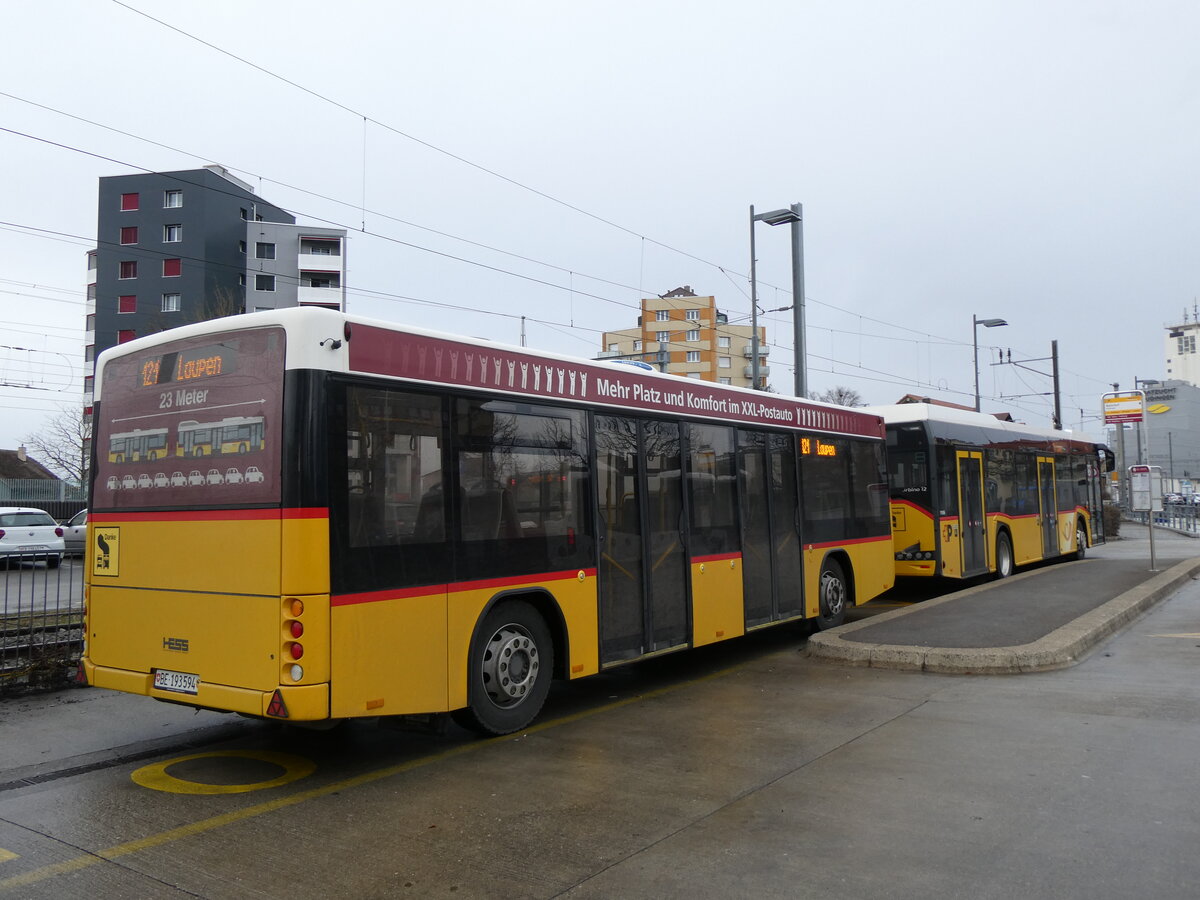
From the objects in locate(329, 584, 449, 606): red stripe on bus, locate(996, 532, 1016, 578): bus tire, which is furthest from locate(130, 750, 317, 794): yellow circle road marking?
locate(996, 532, 1016, 578): bus tire

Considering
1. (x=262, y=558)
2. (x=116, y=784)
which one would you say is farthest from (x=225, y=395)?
Answer: (x=116, y=784)

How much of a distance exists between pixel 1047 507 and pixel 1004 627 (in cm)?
1062

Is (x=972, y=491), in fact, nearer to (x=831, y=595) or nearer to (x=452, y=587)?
(x=831, y=595)

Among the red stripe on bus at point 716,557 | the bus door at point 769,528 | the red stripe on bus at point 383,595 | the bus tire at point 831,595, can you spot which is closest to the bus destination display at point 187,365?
the red stripe on bus at point 383,595

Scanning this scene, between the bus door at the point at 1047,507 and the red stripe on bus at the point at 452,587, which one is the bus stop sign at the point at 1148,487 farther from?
the red stripe on bus at the point at 452,587

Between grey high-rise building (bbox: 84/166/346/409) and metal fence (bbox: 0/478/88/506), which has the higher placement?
grey high-rise building (bbox: 84/166/346/409)

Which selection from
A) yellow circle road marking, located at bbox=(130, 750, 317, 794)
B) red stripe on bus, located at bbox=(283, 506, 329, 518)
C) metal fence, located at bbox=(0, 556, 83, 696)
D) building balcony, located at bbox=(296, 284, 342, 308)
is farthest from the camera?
building balcony, located at bbox=(296, 284, 342, 308)

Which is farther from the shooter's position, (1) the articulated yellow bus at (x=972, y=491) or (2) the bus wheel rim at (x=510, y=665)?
(1) the articulated yellow bus at (x=972, y=491)

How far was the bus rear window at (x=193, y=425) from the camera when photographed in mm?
5816

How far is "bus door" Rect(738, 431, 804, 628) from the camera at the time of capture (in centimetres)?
998

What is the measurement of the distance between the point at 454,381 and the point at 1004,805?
4357mm

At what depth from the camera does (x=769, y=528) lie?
33.9 ft

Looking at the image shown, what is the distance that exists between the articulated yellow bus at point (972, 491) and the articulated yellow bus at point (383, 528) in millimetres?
7423

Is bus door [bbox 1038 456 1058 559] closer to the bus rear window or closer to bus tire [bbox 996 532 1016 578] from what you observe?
bus tire [bbox 996 532 1016 578]
